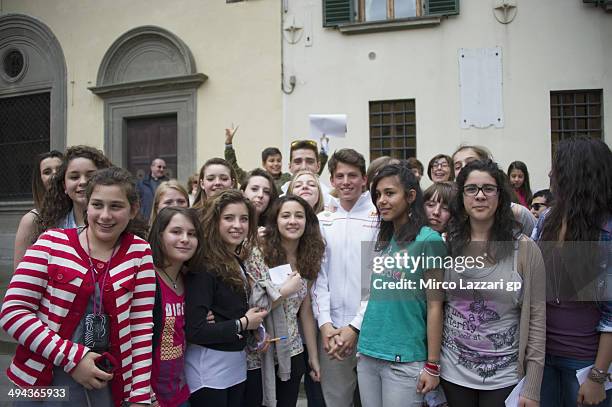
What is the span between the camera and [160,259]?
267 cm

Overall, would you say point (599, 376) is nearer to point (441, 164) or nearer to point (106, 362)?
point (106, 362)

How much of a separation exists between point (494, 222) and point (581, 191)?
1.40 feet

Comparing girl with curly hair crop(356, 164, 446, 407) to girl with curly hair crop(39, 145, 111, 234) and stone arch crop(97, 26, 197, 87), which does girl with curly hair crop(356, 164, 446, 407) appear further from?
stone arch crop(97, 26, 197, 87)

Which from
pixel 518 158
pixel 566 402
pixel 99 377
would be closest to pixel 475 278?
pixel 566 402

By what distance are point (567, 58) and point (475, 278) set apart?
741 cm

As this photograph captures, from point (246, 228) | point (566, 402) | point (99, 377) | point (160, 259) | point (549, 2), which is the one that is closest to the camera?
point (99, 377)

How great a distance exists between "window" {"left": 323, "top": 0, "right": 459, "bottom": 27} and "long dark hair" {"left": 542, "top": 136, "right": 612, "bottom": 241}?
7.05 meters

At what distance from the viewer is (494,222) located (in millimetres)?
2570

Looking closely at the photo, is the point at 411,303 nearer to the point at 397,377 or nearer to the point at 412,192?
the point at 397,377

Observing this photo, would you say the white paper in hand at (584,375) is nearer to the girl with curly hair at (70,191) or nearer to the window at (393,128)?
the girl with curly hair at (70,191)

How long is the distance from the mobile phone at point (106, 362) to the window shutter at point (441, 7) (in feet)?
27.0

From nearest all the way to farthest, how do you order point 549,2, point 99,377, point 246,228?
point 99,377, point 246,228, point 549,2

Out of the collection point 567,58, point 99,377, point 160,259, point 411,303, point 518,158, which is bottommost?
point 99,377

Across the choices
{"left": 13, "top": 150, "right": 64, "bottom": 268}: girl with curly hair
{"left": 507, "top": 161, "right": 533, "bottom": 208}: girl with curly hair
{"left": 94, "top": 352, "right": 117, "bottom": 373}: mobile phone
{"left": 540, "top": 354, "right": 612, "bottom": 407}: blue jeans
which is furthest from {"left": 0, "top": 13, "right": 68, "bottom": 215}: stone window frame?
{"left": 540, "top": 354, "right": 612, "bottom": 407}: blue jeans
